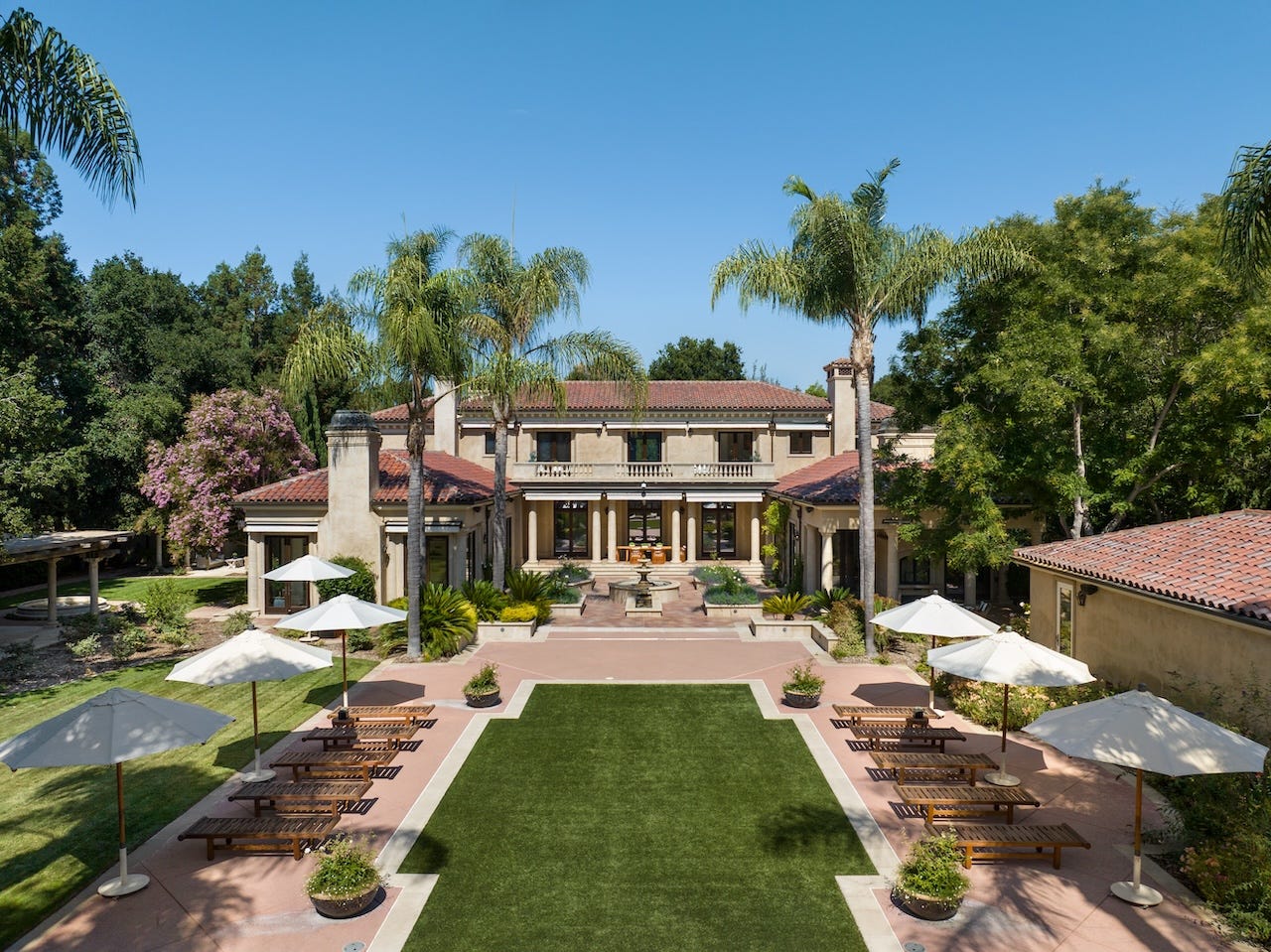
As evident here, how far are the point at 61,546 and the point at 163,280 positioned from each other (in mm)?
29600

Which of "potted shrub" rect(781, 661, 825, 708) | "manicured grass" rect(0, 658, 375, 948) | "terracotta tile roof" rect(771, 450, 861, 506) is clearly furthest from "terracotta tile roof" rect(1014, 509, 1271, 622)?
"manicured grass" rect(0, 658, 375, 948)

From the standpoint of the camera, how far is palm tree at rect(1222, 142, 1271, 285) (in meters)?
10.4

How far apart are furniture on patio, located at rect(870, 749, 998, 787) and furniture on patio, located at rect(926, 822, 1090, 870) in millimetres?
1768

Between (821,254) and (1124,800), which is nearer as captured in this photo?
(1124,800)

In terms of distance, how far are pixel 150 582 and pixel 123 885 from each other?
34167 millimetres

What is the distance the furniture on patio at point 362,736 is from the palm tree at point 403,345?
4.06 meters

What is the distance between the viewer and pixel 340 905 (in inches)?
311

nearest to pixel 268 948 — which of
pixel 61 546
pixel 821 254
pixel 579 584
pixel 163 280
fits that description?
pixel 821 254

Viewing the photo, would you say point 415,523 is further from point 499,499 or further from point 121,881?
point 121,881

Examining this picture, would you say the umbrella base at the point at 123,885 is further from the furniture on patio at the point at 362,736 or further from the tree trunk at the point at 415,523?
the tree trunk at the point at 415,523

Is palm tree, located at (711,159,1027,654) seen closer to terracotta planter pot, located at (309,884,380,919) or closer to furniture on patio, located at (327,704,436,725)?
furniture on patio, located at (327,704,436,725)

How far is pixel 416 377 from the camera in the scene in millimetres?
18875

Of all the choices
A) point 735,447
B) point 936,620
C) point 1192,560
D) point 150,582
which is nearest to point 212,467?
point 150,582

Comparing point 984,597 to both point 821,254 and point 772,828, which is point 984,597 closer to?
point 821,254
